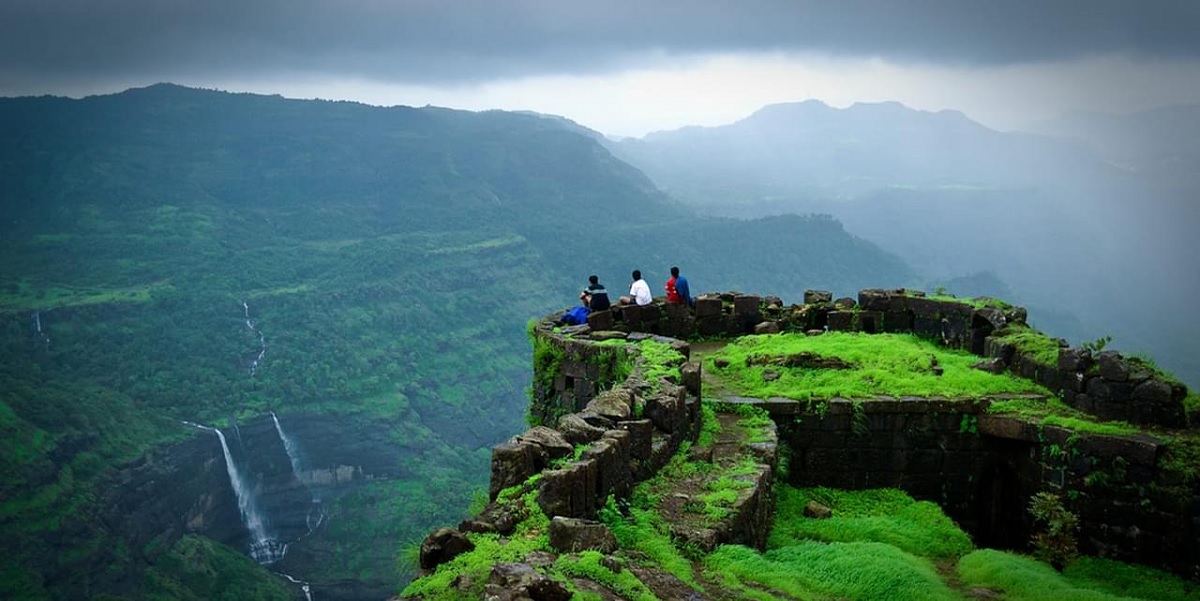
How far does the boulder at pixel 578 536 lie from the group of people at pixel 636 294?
533 inches

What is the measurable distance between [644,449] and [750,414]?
462 cm

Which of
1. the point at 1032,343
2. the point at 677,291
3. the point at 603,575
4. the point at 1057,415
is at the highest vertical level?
the point at 677,291

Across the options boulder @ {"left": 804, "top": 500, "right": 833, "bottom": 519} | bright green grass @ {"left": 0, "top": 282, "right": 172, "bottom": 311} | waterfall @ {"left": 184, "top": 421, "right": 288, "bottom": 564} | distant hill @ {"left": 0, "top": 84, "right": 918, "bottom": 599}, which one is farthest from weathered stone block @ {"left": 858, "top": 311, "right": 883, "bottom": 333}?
bright green grass @ {"left": 0, "top": 282, "right": 172, "bottom": 311}

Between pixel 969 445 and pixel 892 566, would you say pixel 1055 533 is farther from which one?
pixel 892 566

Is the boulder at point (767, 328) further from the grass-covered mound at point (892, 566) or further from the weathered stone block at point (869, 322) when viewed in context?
the grass-covered mound at point (892, 566)

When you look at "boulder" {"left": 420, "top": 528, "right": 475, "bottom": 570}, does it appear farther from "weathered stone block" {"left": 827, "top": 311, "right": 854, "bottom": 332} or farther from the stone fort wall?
"weathered stone block" {"left": 827, "top": 311, "right": 854, "bottom": 332}

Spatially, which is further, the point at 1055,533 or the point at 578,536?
the point at 1055,533

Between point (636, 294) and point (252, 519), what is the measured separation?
78.7 m

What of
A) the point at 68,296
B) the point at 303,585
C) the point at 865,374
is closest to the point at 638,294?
the point at 865,374

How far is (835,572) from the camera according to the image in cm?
1030

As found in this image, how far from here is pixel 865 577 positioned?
33.7 ft

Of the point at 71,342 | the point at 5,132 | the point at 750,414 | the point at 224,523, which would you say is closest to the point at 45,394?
the point at 71,342

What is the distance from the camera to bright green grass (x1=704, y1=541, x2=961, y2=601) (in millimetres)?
9422

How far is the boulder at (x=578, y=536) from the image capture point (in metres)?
7.98
